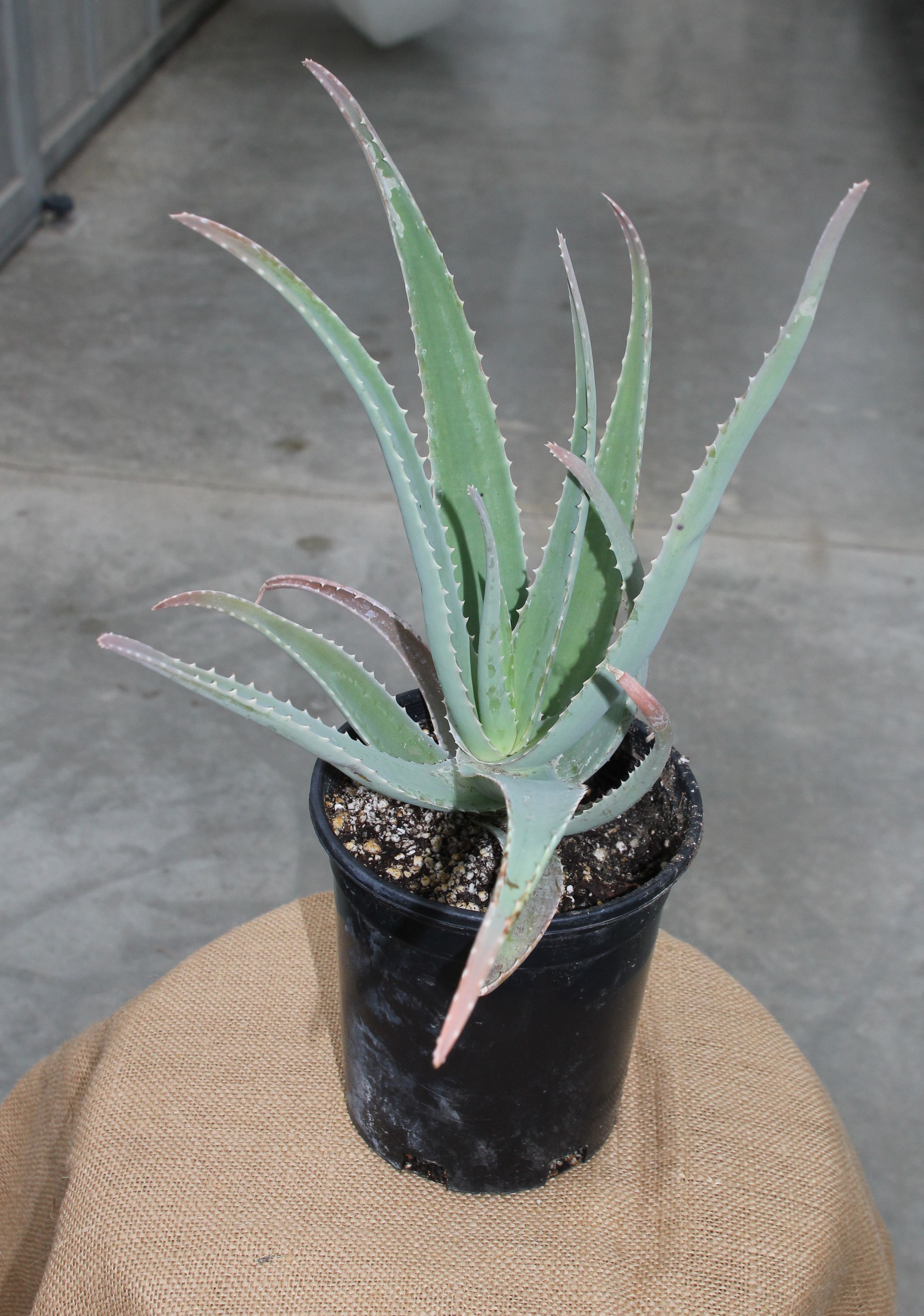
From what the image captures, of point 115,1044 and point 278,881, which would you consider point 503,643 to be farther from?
point 278,881

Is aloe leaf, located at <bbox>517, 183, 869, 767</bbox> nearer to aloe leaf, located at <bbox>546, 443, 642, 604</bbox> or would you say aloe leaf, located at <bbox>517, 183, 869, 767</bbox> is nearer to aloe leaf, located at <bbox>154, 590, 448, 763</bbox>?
aloe leaf, located at <bbox>546, 443, 642, 604</bbox>

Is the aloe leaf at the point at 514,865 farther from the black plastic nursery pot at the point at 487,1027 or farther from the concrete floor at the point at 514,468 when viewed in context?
the concrete floor at the point at 514,468

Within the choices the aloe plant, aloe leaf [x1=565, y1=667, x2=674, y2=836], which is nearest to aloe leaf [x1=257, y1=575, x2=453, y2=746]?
the aloe plant

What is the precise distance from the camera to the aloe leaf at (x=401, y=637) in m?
0.78

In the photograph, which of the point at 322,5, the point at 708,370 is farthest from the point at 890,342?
the point at 322,5

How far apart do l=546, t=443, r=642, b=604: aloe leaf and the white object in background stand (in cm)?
463

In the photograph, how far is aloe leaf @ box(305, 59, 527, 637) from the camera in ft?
2.16

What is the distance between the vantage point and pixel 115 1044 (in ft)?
3.03

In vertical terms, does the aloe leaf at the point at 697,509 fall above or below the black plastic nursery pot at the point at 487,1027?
above

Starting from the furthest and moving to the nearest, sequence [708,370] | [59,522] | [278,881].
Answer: [708,370] < [59,522] < [278,881]

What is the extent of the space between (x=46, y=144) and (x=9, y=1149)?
314 centimetres

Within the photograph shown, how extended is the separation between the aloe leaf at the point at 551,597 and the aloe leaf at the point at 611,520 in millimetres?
59

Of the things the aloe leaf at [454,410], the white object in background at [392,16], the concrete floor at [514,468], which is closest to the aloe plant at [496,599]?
the aloe leaf at [454,410]

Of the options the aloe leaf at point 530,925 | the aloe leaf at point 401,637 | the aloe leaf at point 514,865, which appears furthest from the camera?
the aloe leaf at point 401,637
